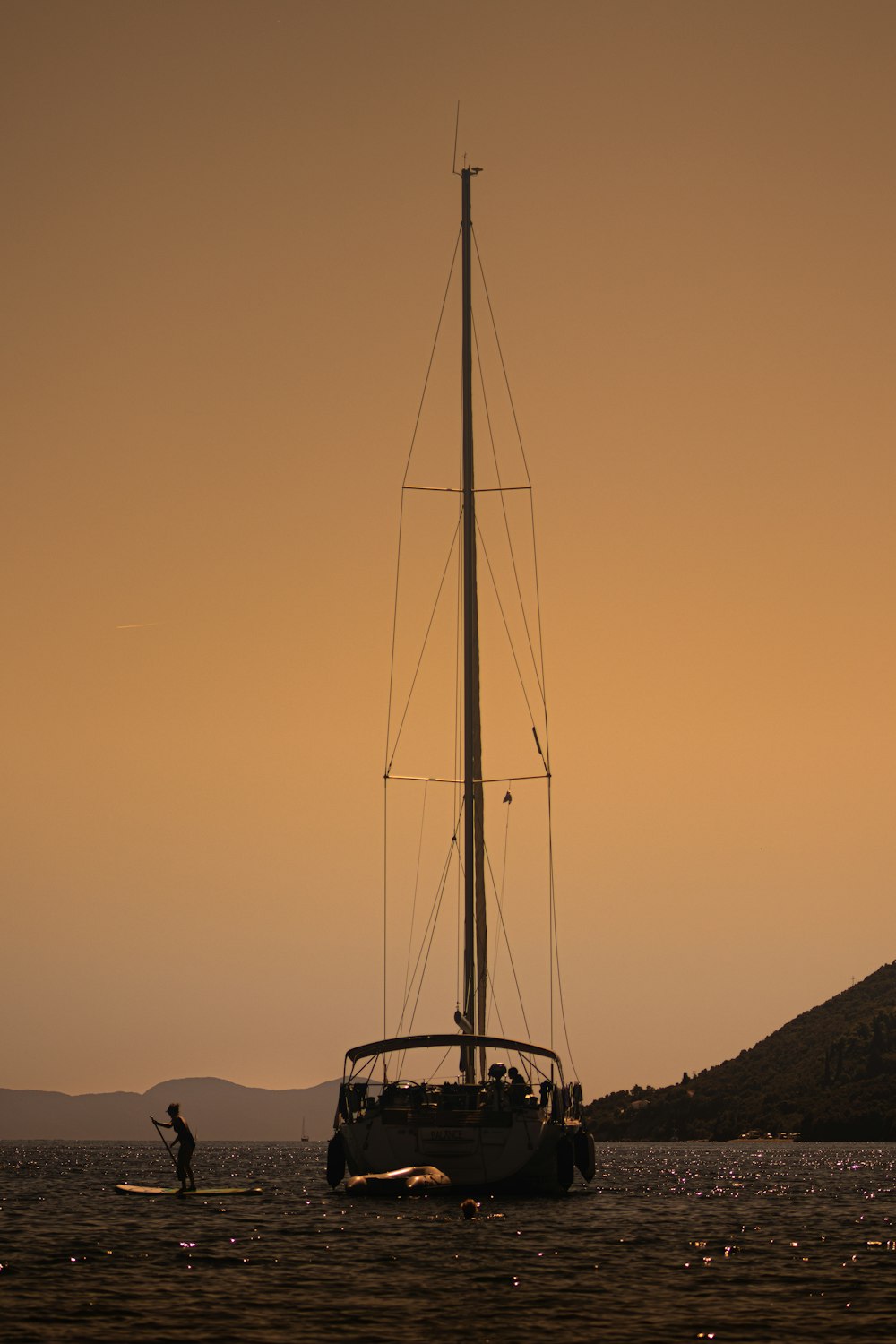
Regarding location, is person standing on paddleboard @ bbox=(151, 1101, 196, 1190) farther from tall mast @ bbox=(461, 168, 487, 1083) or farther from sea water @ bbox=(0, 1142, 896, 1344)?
tall mast @ bbox=(461, 168, 487, 1083)

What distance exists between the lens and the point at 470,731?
177 feet

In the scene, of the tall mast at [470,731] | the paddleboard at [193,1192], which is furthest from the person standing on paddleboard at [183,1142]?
the tall mast at [470,731]

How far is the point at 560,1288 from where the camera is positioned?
89.6 ft

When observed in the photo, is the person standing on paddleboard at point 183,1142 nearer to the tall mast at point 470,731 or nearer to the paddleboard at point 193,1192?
the paddleboard at point 193,1192

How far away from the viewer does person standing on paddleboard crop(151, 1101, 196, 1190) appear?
42875mm

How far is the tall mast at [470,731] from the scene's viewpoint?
51.4 m

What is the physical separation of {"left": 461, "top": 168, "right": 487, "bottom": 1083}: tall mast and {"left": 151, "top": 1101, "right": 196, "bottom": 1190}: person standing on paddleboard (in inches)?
316

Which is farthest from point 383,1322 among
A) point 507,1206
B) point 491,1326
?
point 507,1206

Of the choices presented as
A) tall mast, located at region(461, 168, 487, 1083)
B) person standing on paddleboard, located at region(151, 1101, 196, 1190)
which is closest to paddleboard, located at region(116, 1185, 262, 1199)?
person standing on paddleboard, located at region(151, 1101, 196, 1190)

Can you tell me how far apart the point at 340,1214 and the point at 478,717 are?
1776cm

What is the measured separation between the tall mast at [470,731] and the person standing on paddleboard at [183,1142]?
26.3 feet

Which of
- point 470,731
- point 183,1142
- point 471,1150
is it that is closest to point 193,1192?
point 183,1142

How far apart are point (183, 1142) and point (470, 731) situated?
16020 millimetres

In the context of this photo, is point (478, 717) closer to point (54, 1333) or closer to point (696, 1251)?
point (696, 1251)
